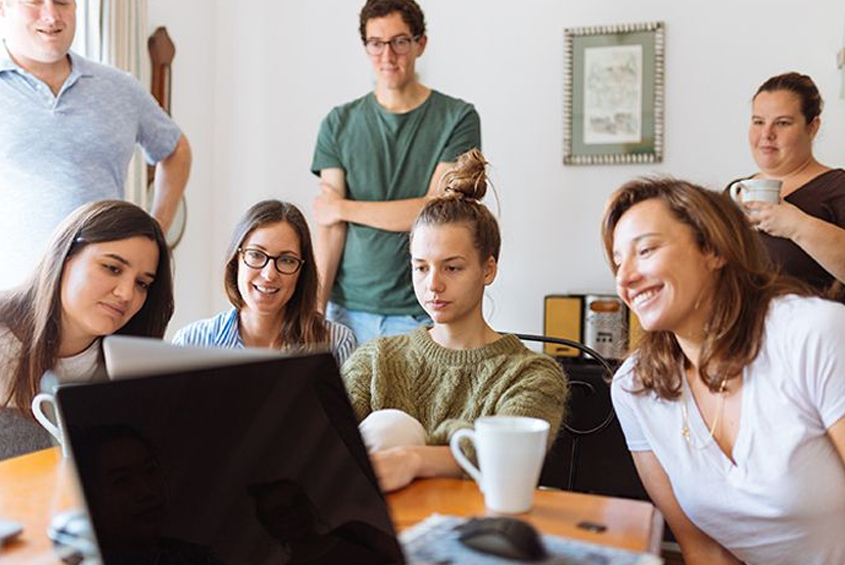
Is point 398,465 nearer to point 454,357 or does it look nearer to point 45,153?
point 454,357

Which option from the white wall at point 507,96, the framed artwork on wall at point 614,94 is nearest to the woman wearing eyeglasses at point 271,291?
the white wall at point 507,96

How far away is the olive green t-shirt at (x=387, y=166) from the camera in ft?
7.85

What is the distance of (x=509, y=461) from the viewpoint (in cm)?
94

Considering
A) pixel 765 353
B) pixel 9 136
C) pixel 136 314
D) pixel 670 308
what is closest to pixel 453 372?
pixel 670 308

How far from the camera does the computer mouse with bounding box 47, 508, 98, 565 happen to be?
0.83 m

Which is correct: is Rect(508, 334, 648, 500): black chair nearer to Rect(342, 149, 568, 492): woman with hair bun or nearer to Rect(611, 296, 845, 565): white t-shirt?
Rect(342, 149, 568, 492): woman with hair bun

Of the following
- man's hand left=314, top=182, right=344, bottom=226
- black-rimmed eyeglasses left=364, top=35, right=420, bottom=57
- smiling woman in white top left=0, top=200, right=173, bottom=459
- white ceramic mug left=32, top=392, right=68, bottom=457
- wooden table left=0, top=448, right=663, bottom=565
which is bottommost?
wooden table left=0, top=448, right=663, bottom=565

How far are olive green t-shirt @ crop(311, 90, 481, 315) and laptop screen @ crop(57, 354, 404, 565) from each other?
1.58m

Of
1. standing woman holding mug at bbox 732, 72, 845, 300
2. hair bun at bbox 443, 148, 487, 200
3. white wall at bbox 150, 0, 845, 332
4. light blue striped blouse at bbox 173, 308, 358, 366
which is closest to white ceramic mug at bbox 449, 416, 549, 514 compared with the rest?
hair bun at bbox 443, 148, 487, 200

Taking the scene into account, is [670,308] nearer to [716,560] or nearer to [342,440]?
[716,560]

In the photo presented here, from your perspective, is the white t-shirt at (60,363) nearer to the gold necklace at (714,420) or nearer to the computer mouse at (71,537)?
the computer mouse at (71,537)

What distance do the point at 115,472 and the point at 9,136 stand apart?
177 centimetres

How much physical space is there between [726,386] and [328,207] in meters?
1.44

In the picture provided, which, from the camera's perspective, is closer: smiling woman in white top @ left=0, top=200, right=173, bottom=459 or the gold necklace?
the gold necklace
